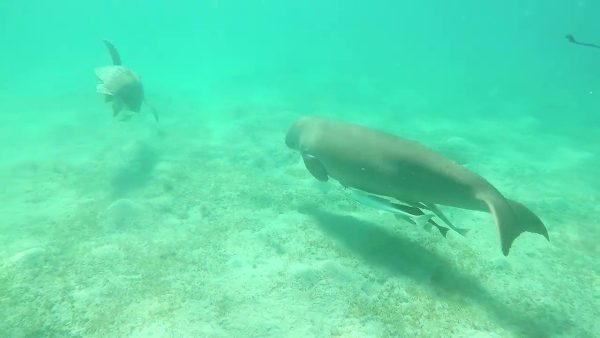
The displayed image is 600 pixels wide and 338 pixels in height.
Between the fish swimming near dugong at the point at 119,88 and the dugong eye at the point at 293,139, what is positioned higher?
the fish swimming near dugong at the point at 119,88

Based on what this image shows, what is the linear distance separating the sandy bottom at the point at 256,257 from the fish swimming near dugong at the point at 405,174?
91 cm

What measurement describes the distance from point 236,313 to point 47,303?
91.8 inches

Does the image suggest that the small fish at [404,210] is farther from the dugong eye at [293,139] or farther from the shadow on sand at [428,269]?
the dugong eye at [293,139]

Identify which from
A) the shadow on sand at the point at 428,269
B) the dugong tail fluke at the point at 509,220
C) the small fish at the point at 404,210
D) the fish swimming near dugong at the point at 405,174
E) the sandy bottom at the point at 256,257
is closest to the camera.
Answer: the dugong tail fluke at the point at 509,220

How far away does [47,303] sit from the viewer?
4.84 m

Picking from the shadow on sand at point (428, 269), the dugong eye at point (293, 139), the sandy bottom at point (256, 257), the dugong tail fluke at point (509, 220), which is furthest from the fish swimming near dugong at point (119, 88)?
the dugong tail fluke at point (509, 220)

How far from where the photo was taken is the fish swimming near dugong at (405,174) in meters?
5.02

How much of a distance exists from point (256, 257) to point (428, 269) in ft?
8.27

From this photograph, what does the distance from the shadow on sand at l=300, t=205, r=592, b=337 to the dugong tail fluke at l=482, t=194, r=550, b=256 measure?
3.50 feet

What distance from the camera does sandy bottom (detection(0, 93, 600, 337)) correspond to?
186 inches

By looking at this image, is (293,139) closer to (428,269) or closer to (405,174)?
(405,174)

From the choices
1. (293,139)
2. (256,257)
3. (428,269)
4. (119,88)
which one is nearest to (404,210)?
(428,269)

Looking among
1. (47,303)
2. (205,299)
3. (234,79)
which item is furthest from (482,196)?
(234,79)

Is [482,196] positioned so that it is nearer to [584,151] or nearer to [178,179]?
[178,179]
